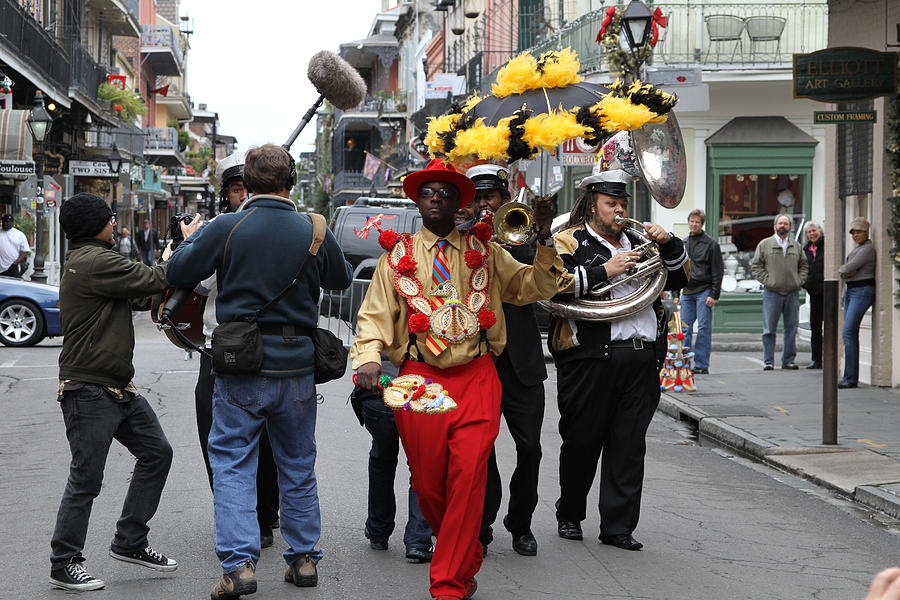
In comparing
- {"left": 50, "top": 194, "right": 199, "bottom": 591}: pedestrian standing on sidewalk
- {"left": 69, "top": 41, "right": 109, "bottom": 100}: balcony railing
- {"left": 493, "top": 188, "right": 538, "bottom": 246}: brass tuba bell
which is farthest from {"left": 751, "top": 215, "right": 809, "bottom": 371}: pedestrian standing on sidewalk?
{"left": 69, "top": 41, "right": 109, "bottom": 100}: balcony railing

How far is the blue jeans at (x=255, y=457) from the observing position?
541 centimetres

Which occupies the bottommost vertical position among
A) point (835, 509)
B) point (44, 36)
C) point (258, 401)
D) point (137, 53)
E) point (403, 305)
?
point (835, 509)

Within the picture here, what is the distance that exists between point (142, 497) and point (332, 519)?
155 centimetres

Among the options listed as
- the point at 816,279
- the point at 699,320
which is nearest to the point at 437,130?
the point at 699,320

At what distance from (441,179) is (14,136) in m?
20.2

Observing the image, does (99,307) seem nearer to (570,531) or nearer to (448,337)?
(448,337)

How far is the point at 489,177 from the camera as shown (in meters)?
6.16

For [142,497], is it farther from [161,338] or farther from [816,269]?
[161,338]

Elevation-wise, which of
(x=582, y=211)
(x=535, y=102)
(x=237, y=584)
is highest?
(x=535, y=102)

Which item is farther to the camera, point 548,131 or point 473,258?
point 548,131

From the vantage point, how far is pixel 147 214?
62.2m

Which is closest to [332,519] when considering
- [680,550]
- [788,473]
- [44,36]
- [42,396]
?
[680,550]

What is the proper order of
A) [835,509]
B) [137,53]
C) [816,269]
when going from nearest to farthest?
[835,509] < [816,269] < [137,53]

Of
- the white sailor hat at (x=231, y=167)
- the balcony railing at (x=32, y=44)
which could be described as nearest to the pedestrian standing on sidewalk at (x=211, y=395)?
the white sailor hat at (x=231, y=167)
